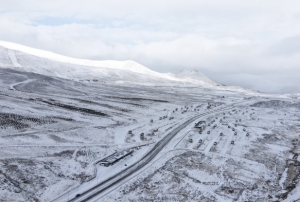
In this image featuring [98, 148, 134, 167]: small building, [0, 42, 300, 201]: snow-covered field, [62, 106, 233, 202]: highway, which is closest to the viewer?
[62, 106, 233, 202]: highway

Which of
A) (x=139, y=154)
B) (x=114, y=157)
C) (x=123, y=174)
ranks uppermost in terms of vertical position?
(x=114, y=157)

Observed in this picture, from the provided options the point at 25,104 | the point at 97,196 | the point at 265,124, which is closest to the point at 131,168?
the point at 97,196

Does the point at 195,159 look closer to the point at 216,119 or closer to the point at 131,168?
the point at 131,168

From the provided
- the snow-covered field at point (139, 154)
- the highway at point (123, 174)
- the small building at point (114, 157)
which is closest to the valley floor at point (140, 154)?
the snow-covered field at point (139, 154)

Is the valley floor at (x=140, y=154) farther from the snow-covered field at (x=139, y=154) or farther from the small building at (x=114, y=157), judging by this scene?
the small building at (x=114, y=157)

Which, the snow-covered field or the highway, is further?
the snow-covered field

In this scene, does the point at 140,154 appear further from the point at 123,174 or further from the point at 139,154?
the point at 123,174

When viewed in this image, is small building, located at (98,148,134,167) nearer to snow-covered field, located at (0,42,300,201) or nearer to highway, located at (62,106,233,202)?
snow-covered field, located at (0,42,300,201)

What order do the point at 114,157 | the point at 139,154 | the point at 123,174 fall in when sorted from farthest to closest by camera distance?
the point at 139,154
the point at 114,157
the point at 123,174

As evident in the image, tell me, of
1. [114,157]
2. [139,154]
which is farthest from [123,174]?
[139,154]

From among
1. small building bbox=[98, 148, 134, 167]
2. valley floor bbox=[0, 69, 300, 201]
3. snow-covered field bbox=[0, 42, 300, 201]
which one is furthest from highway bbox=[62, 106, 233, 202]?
small building bbox=[98, 148, 134, 167]

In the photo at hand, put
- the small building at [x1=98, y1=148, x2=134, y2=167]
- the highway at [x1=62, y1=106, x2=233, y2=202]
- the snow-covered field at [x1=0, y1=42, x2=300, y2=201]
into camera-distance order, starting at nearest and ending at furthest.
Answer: the highway at [x1=62, y1=106, x2=233, y2=202], the snow-covered field at [x1=0, y1=42, x2=300, y2=201], the small building at [x1=98, y1=148, x2=134, y2=167]

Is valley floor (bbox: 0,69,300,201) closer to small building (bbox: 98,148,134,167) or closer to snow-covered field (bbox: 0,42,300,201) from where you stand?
snow-covered field (bbox: 0,42,300,201)
